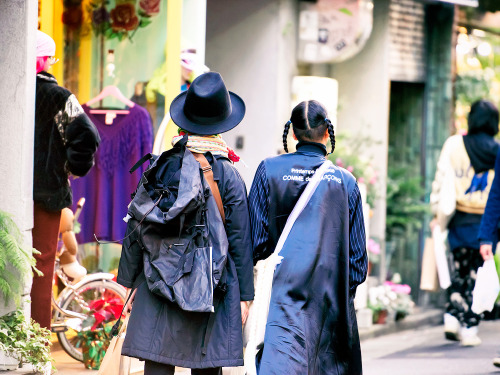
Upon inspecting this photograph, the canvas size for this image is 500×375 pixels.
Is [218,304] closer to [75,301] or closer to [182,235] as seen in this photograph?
[182,235]

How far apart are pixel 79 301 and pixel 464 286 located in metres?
4.07

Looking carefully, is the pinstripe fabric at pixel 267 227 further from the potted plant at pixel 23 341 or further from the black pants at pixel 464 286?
the black pants at pixel 464 286

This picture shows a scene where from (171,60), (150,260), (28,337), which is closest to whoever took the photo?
(150,260)

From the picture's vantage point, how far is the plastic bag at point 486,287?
7.61m

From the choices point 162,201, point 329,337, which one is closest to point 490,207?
point 329,337

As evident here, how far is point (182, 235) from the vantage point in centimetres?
529

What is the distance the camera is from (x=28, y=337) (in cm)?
641

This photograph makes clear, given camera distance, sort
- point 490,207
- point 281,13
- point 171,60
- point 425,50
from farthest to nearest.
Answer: point 425,50 < point 281,13 < point 171,60 < point 490,207

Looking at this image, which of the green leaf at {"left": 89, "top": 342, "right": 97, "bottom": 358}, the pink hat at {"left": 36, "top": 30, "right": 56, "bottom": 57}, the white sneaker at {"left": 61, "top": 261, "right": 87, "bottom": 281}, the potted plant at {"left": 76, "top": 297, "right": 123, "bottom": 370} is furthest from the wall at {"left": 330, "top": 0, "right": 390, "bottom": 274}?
the pink hat at {"left": 36, "top": 30, "right": 56, "bottom": 57}

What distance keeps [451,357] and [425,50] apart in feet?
14.9

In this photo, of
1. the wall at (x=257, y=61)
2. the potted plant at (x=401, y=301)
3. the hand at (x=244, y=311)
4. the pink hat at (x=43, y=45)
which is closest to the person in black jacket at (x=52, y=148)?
the pink hat at (x=43, y=45)

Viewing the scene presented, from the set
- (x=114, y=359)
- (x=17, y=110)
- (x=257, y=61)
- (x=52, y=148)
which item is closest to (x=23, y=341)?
(x=114, y=359)

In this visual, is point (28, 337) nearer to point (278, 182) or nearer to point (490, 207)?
point (278, 182)

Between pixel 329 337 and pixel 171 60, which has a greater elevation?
pixel 171 60
